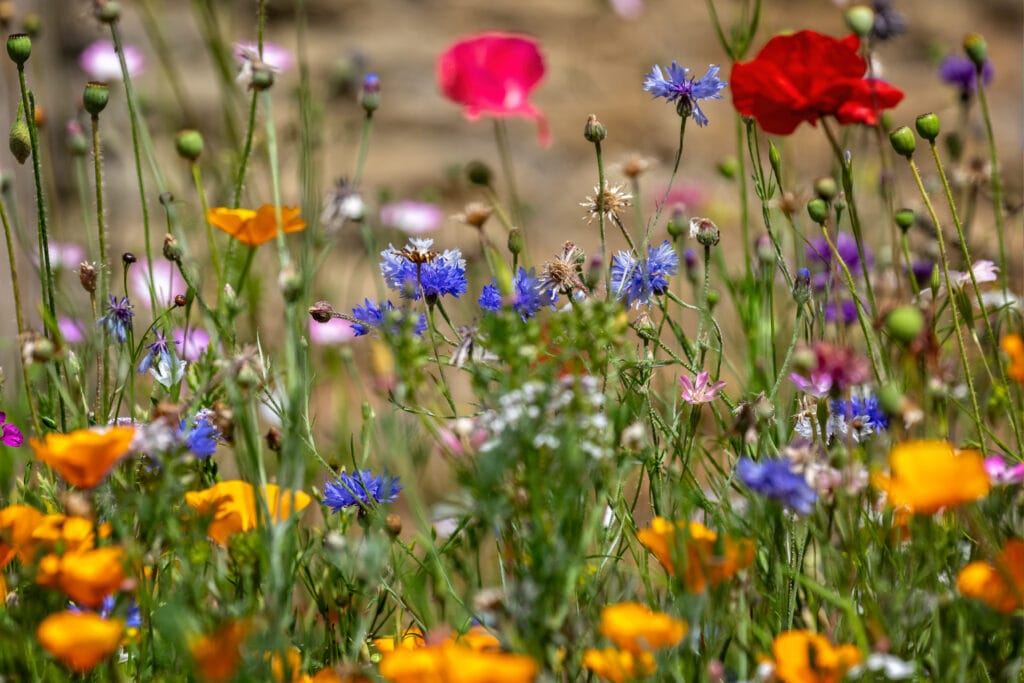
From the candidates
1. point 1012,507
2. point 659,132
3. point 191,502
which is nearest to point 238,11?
point 659,132

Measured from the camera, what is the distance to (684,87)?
51.0 inches

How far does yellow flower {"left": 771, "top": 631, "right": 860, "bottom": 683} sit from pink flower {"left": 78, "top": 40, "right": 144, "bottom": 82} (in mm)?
2110

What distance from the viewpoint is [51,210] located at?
93.1 inches

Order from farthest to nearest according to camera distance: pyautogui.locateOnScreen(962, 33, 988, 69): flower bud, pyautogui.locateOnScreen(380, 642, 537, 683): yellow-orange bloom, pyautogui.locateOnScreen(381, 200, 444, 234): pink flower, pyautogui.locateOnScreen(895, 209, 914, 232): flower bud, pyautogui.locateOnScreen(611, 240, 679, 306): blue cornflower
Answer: pyautogui.locateOnScreen(381, 200, 444, 234): pink flower
pyautogui.locateOnScreen(962, 33, 988, 69): flower bud
pyautogui.locateOnScreen(895, 209, 914, 232): flower bud
pyautogui.locateOnScreen(611, 240, 679, 306): blue cornflower
pyautogui.locateOnScreen(380, 642, 537, 683): yellow-orange bloom

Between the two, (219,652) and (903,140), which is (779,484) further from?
(903,140)

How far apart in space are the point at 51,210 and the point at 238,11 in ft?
2.07

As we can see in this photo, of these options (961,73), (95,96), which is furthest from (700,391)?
(961,73)

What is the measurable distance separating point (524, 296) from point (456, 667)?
1.71 ft

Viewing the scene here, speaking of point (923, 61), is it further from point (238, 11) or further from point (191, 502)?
point (191, 502)

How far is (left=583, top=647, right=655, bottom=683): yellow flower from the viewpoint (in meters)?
0.77

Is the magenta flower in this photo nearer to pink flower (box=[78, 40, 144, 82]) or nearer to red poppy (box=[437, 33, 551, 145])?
red poppy (box=[437, 33, 551, 145])

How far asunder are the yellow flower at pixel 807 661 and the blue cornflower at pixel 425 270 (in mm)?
542

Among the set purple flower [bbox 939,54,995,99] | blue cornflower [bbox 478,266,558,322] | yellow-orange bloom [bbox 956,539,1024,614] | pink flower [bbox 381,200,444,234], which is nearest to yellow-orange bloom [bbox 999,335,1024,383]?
yellow-orange bloom [bbox 956,539,1024,614]

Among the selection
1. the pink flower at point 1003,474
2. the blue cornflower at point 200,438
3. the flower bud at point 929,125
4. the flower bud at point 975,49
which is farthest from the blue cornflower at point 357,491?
the flower bud at point 975,49
